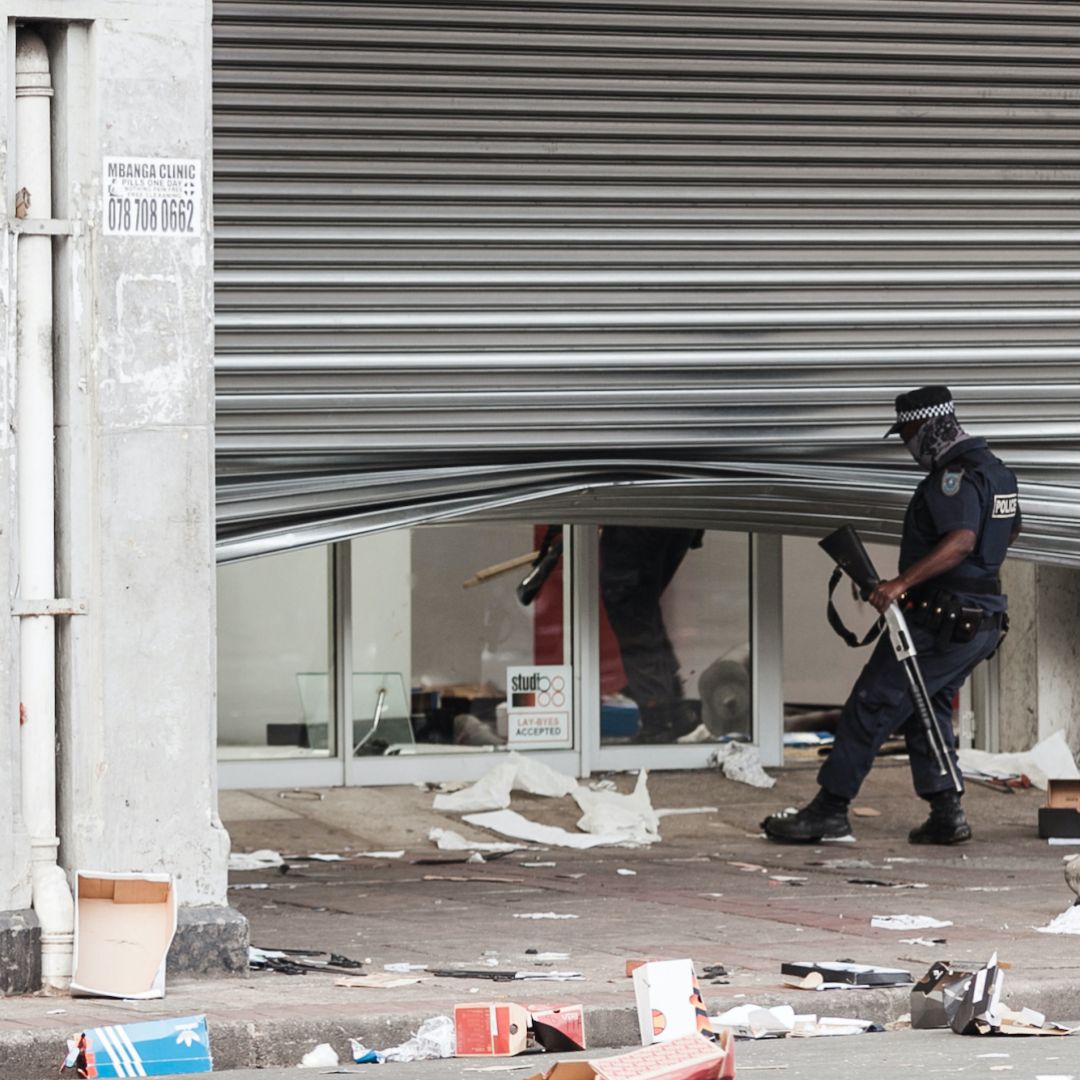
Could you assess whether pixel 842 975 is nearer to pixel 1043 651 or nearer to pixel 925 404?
pixel 925 404

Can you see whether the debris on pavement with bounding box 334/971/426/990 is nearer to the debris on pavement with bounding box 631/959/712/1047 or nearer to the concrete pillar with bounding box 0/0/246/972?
the concrete pillar with bounding box 0/0/246/972

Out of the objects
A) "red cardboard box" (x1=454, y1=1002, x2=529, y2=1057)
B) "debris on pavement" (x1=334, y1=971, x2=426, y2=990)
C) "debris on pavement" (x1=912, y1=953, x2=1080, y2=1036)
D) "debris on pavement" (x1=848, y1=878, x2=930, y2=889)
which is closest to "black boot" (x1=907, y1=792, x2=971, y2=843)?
"debris on pavement" (x1=848, y1=878, x2=930, y2=889)

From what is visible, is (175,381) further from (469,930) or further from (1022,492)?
(1022,492)

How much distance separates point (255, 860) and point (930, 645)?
2995mm

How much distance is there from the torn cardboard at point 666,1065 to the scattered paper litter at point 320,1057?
82 centimetres

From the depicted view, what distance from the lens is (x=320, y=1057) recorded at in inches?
211

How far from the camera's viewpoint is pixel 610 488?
8.47m

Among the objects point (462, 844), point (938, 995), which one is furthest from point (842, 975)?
point (462, 844)

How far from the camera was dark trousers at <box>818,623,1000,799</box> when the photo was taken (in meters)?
9.16

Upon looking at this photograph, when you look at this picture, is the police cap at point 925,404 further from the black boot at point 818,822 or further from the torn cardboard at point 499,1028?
the torn cardboard at point 499,1028

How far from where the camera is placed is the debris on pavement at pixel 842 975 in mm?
6020

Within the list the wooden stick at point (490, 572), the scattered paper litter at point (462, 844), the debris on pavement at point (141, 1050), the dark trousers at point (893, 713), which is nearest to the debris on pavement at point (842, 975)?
the debris on pavement at point (141, 1050)

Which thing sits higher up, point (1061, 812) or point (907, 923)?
point (1061, 812)

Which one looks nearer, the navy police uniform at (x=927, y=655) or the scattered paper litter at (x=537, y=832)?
the navy police uniform at (x=927, y=655)
